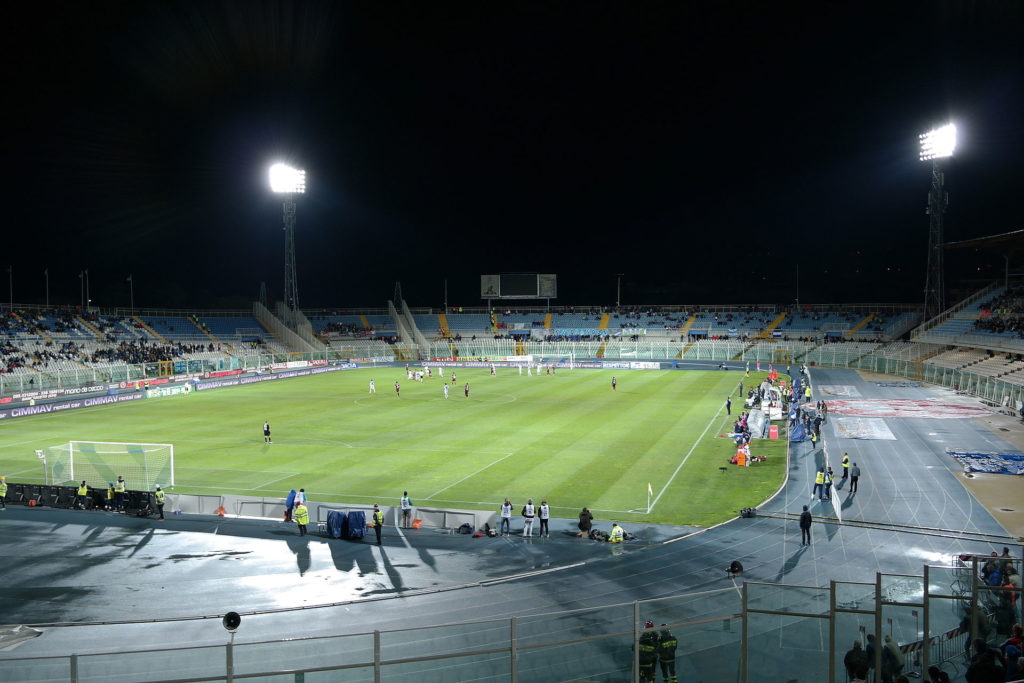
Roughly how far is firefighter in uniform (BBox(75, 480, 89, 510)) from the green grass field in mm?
3564

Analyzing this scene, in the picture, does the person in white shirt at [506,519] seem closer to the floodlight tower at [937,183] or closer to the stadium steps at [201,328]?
the floodlight tower at [937,183]

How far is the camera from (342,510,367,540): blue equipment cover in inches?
753

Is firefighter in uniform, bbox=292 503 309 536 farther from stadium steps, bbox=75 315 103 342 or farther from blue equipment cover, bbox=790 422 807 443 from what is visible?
stadium steps, bbox=75 315 103 342

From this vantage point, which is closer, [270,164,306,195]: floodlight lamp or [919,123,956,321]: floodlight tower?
[919,123,956,321]: floodlight tower

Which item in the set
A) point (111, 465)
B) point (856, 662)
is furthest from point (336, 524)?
point (856, 662)

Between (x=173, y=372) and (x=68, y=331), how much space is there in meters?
11.2

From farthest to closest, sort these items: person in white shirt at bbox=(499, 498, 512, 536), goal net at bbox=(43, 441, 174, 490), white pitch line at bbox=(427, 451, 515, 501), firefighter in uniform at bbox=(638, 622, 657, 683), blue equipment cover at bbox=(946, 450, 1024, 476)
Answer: blue equipment cover at bbox=(946, 450, 1024, 476)
goal net at bbox=(43, 441, 174, 490)
white pitch line at bbox=(427, 451, 515, 501)
person in white shirt at bbox=(499, 498, 512, 536)
firefighter in uniform at bbox=(638, 622, 657, 683)

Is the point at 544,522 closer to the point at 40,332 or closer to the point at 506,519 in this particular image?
Answer: the point at 506,519

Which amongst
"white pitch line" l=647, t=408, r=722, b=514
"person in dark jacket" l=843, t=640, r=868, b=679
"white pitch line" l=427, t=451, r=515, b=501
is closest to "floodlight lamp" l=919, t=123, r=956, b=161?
"white pitch line" l=647, t=408, r=722, b=514

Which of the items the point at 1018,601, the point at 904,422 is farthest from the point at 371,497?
the point at 904,422

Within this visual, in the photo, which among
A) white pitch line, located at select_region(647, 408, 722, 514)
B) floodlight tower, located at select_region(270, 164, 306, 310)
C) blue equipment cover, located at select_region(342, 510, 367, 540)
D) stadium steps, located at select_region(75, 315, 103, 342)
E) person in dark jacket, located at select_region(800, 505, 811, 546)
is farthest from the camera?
floodlight tower, located at select_region(270, 164, 306, 310)

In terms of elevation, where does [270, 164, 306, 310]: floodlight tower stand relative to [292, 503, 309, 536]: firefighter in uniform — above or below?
above

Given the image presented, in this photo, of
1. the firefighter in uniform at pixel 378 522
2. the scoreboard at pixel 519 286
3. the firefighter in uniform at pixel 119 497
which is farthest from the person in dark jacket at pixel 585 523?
the scoreboard at pixel 519 286

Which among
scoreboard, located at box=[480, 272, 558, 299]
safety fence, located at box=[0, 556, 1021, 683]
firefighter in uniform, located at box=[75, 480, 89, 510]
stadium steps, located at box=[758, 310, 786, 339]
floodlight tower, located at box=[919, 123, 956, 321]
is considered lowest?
firefighter in uniform, located at box=[75, 480, 89, 510]
